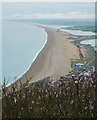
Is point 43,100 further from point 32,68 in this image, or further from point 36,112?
point 32,68

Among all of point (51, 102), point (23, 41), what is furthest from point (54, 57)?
point (51, 102)

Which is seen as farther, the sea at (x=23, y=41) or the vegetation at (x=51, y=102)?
the sea at (x=23, y=41)

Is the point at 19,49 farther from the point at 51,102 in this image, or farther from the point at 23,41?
the point at 51,102

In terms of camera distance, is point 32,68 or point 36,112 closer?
point 36,112

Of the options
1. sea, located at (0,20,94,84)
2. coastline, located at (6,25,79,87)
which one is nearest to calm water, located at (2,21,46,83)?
sea, located at (0,20,94,84)

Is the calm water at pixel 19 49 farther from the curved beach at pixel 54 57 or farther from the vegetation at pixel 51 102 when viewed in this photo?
the vegetation at pixel 51 102

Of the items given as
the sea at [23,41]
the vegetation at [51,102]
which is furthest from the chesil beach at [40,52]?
the vegetation at [51,102]

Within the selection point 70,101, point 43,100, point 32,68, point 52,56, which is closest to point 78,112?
point 70,101

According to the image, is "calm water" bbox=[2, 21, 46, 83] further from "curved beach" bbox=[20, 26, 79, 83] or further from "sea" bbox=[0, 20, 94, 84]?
"curved beach" bbox=[20, 26, 79, 83]
